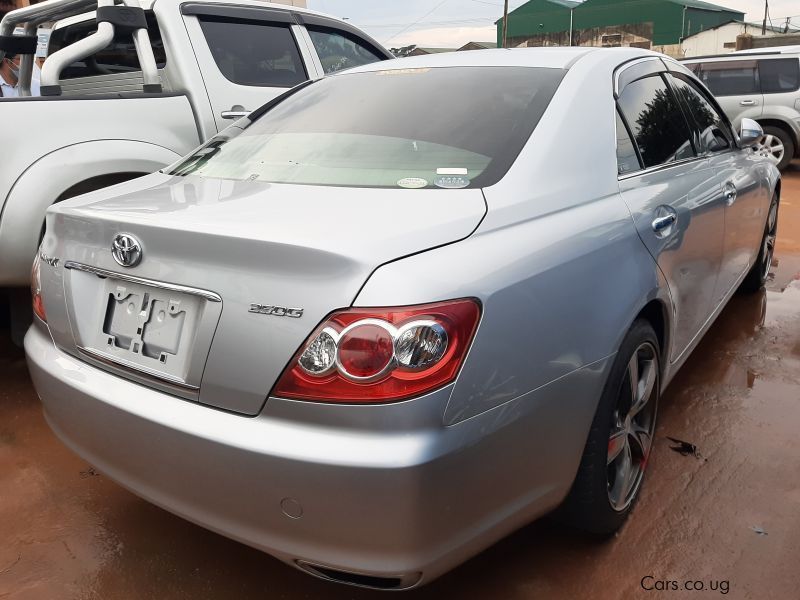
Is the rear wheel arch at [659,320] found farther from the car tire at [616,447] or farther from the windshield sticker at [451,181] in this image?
the windshield sticker at [451,181]

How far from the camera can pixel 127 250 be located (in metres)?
1.81

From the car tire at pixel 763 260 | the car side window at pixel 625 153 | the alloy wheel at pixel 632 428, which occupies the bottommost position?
the car tire at pixel 763 260

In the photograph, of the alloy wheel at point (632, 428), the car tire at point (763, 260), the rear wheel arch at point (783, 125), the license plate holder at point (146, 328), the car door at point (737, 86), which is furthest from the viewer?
the car door at point (737, 86)

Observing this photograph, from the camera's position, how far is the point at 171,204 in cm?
196

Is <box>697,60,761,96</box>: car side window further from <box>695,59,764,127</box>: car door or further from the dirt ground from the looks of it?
the dirt ground

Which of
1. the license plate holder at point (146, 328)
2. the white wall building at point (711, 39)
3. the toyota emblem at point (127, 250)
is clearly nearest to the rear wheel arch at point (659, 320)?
the license plate holder at point (146, 328)

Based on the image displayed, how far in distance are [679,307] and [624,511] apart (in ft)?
2.53

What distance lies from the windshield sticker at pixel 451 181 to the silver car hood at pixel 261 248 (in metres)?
0.05

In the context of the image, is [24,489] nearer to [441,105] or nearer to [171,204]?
[171,204]

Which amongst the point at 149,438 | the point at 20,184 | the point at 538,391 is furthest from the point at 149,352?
the point at 20,184

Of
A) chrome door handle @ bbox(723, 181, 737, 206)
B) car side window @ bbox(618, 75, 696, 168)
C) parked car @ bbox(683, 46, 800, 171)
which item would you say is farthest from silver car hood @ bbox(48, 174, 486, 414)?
parked car @ bbox(683, 46, 800, 171)

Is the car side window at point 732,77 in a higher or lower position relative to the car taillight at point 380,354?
lower

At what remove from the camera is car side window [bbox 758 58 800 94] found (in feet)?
34.9

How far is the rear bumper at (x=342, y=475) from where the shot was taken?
149 centimetres
